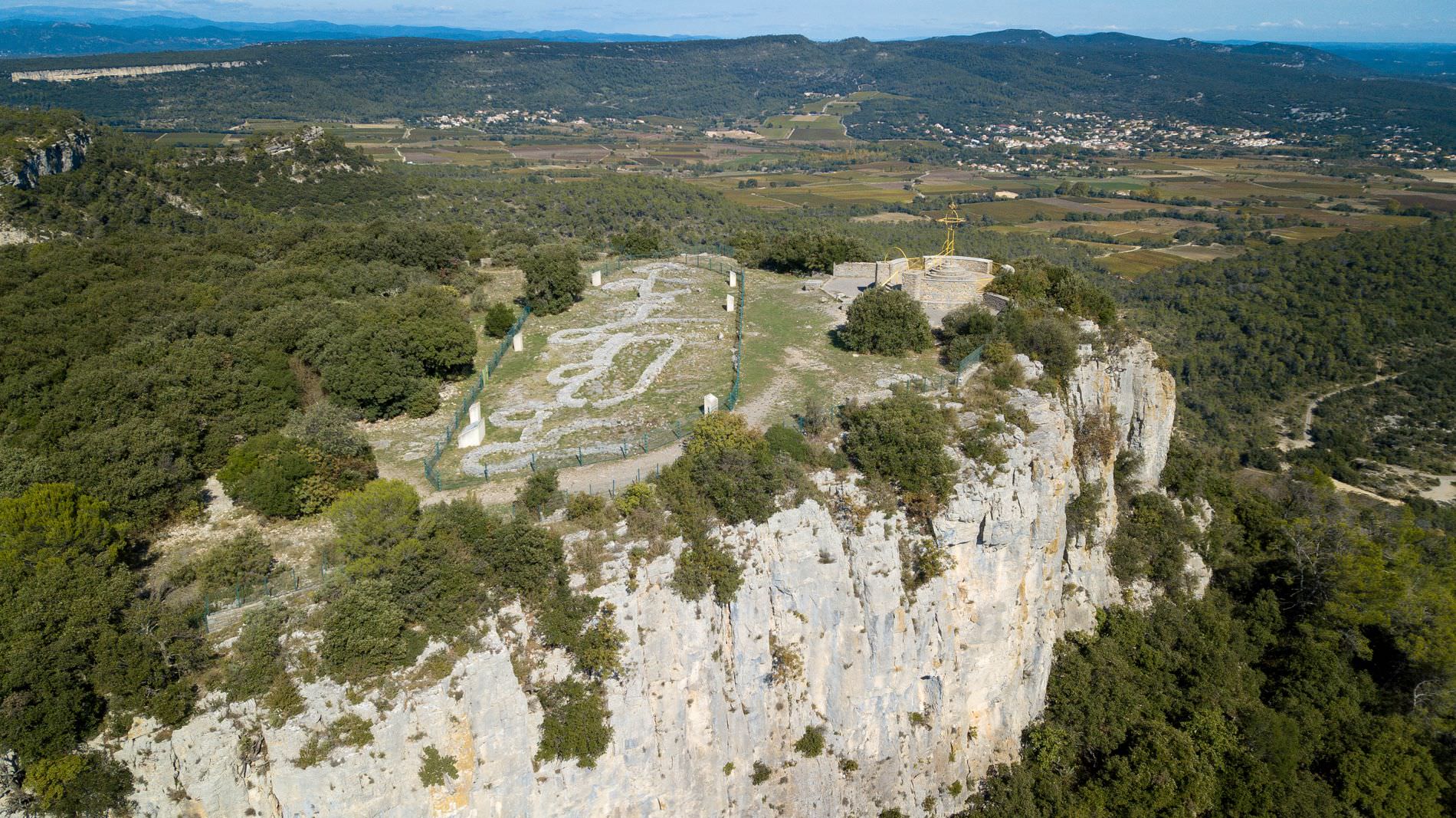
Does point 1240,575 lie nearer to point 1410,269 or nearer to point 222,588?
point 222,588

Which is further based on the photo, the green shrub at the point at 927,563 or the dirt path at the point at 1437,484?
the dirt path at the point at 1437,484

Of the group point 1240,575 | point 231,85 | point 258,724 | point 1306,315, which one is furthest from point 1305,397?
point 231,85

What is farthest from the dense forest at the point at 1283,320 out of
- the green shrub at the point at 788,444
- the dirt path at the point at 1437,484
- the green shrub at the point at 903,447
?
the green shrub at the point at 788,444

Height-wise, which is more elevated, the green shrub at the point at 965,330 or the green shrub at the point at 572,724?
the green shrub at the point at 965,330

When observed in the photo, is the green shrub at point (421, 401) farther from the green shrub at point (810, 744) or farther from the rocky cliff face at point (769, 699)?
the green shrub at point (810, 744)

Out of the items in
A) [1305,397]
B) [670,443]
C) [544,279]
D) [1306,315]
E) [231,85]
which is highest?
[231,85]

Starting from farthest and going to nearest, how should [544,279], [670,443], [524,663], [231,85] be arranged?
[231,85] → [544,279] → [670,443] → [524,663]

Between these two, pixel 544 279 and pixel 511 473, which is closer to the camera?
pixel 511 473
